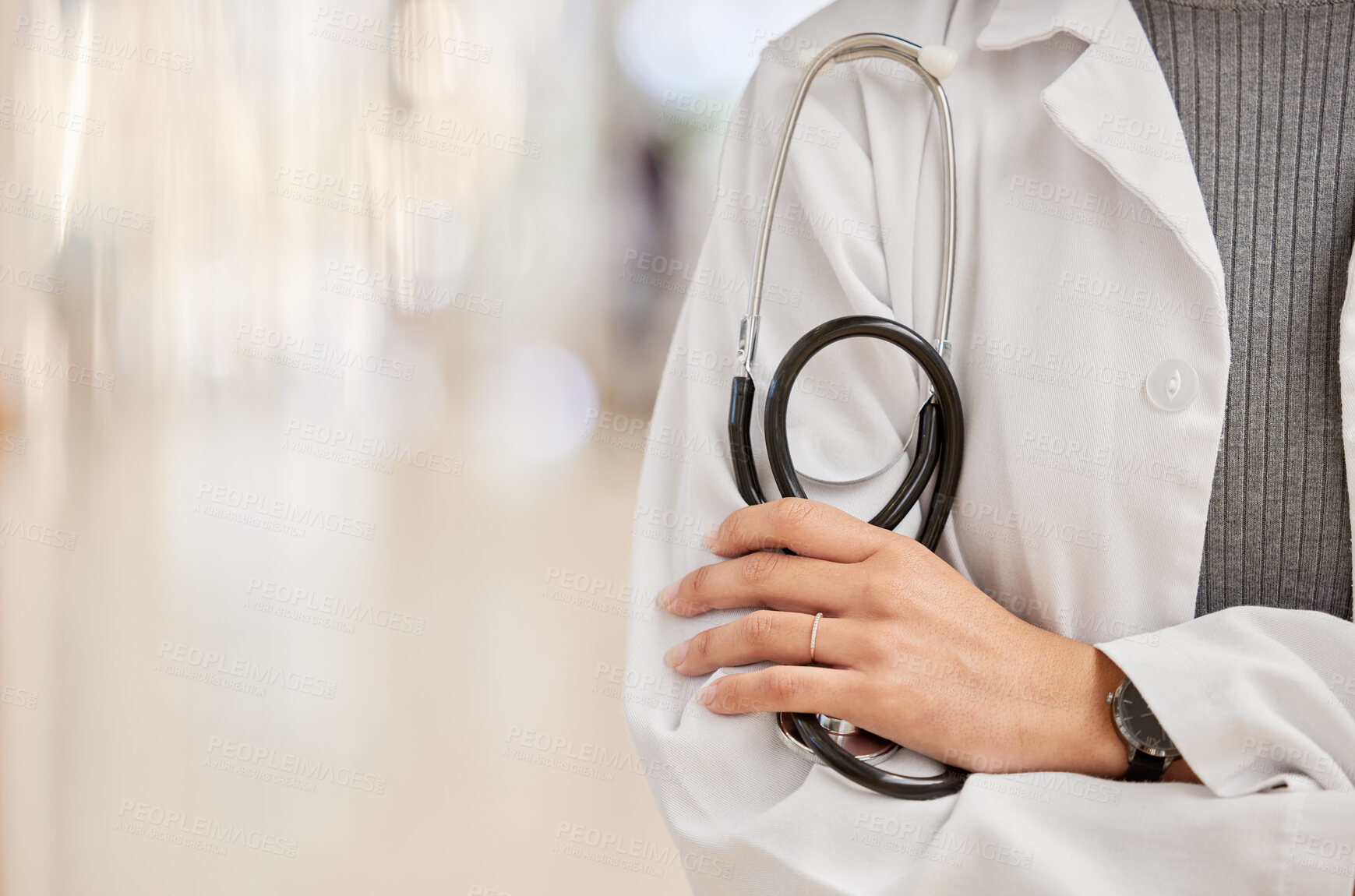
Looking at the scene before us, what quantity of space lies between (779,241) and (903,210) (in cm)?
10

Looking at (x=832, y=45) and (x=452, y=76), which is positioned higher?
(x=452, y=76)

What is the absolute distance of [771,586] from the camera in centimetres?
59

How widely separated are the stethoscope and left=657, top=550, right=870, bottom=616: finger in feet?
0.18

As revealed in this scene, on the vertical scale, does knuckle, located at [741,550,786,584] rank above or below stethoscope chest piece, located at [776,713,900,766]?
above

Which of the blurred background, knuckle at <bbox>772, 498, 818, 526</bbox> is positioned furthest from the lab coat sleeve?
the blurred background

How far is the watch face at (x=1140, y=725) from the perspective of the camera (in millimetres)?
526

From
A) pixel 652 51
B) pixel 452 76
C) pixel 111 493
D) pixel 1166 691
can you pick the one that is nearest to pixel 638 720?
pixel 1166 691

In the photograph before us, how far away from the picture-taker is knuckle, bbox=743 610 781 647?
58 cm

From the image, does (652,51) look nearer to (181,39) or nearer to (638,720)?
(181,39)

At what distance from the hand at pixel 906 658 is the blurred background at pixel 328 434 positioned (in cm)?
13

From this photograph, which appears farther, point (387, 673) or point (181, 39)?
point (387, 673)

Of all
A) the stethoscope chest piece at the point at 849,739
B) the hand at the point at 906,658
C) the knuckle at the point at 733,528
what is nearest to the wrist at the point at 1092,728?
the hand at the point at 906,658

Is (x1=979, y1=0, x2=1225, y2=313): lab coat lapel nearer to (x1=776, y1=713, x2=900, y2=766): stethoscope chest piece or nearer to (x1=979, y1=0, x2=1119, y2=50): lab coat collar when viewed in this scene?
(x1=979, y1=0, x2=1119, y2=50): lab coat collar

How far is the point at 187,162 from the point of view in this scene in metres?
1.17
